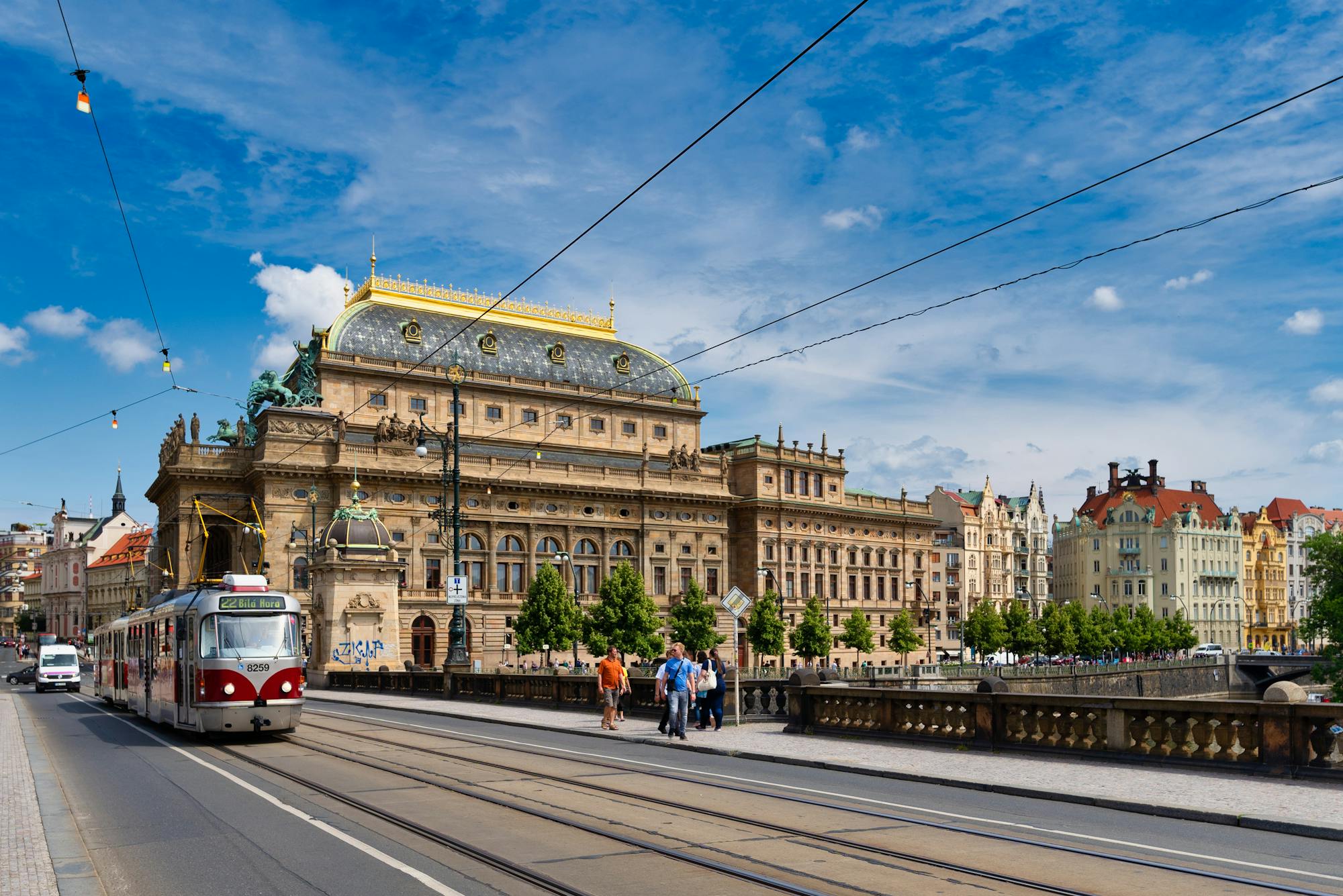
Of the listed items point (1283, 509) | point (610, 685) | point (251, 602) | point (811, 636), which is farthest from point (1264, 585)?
point (251, 602)

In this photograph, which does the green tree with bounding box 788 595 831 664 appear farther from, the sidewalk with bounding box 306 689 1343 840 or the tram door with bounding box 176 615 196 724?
the tram door with bounding box 176 615 196 724

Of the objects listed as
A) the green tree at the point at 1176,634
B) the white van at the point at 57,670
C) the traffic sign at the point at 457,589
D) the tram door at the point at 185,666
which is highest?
the traffic sign at the point at 457,589

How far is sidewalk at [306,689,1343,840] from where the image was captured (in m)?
12.8

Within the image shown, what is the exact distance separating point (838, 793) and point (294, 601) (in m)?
12.8

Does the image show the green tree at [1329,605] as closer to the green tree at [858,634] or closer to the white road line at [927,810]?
the green tree at [858,634]

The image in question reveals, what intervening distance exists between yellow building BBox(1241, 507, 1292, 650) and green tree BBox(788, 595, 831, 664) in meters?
86.8

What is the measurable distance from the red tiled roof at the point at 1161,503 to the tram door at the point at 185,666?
452 ft

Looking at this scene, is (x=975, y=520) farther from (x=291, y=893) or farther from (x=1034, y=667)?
(x=291, y=893)

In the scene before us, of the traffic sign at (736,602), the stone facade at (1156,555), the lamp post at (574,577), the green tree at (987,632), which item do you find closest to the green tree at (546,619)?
the lamp post at (574,577)

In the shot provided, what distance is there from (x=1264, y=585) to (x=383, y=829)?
166 m

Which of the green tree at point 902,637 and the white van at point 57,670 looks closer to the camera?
the white van at point 57,670

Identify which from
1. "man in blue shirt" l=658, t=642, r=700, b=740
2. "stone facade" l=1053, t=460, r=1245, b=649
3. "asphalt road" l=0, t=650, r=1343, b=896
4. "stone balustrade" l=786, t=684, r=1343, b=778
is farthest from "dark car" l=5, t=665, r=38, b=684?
"stone facade" l=1053, t=460, r=1245, b=649

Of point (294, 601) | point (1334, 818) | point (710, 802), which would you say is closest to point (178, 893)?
point (710, 802)

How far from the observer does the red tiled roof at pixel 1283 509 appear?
164000 mm
